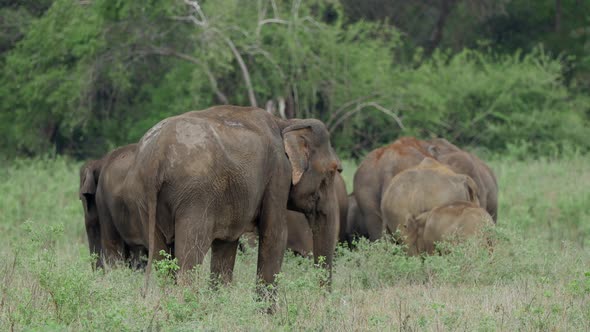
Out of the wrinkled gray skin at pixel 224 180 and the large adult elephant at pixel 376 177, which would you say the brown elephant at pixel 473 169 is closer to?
the large adult elephant at pixel 376 177

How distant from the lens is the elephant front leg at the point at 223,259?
998 cm

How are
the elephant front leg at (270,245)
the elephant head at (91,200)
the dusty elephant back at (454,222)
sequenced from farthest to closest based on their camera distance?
the elephant head at (91,200) < the dusty elephant back at (454,222) < the elephant front leg at (270,245)

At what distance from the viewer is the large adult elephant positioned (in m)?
16.0

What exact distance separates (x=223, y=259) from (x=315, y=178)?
1.07m

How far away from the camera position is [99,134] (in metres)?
28.9

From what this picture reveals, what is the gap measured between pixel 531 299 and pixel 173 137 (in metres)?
3.00

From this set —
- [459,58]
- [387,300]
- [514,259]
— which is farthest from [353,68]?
[387,300]

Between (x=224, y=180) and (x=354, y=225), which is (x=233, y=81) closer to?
(x=354, y=225)

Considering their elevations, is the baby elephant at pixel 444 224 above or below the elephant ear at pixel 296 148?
below

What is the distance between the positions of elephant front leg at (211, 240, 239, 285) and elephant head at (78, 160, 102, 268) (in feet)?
12.3

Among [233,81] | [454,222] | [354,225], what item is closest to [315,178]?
[454,222]

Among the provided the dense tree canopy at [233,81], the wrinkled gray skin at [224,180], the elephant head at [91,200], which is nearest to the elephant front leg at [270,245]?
the wrinkled gray skin at [224,180]

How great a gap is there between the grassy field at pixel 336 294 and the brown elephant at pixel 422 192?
0.74 metres

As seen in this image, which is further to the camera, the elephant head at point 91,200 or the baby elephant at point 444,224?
the elephant head at point 91,200
